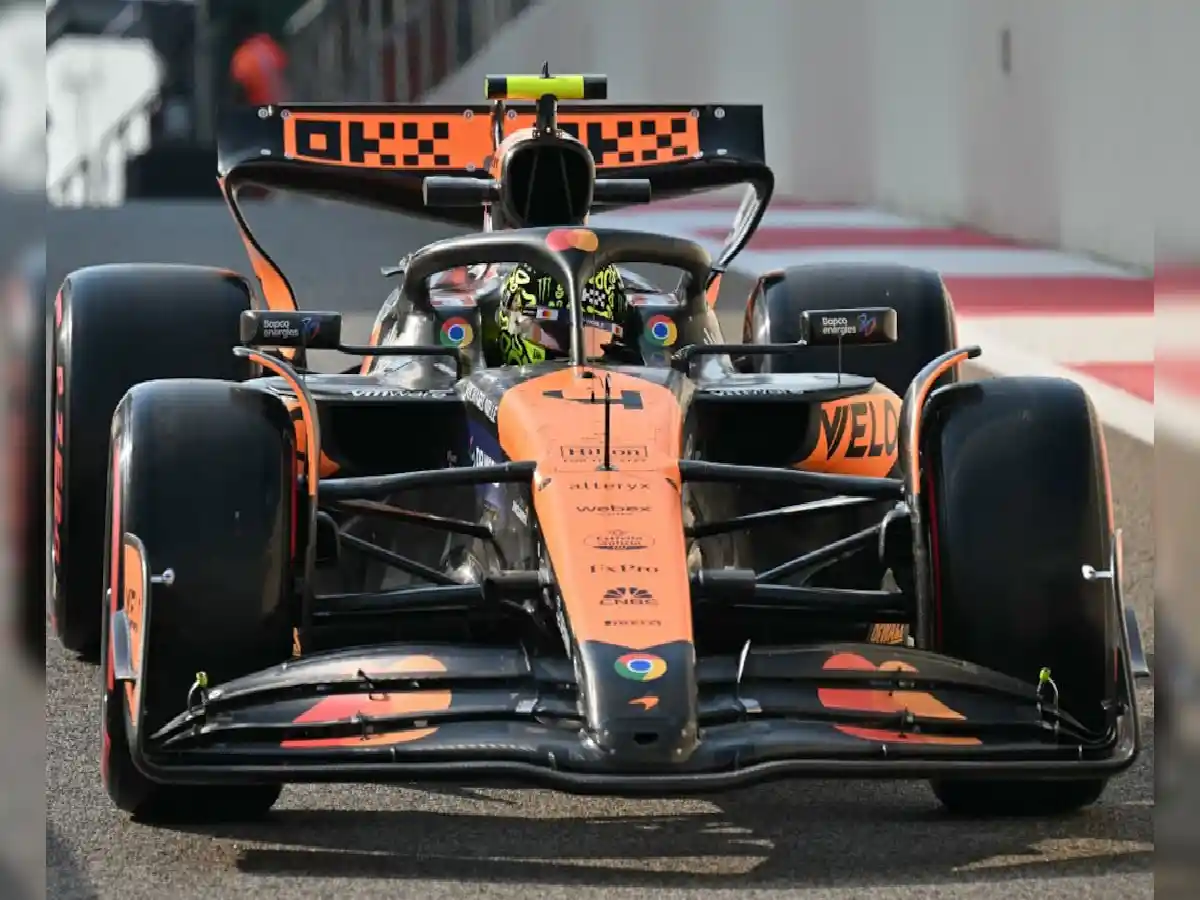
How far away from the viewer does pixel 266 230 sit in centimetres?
1922

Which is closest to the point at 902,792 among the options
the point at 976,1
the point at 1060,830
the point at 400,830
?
the point at 1060,830

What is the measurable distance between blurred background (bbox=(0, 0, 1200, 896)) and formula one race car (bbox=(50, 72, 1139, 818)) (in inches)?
10.7

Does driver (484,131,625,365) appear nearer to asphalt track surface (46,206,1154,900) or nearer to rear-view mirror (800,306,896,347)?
rear-view mirror (800,306,896,347)

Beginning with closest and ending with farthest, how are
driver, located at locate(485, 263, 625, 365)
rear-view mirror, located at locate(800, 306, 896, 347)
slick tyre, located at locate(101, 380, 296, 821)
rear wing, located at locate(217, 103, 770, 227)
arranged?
slick tyre, located at locate(101, 380, 296, 821) → rear-view mirror, located at locate(800, 306, 896, 347) → driver, located at locate(485, 263, 625, 365) → rear wing, located at locate(217, 103, 770, 227)

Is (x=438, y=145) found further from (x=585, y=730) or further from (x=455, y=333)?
(x=585, y=730)

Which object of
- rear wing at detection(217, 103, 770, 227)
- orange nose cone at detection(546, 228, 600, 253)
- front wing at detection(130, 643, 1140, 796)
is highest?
rear wing at detection(217, 103, 770, 227)

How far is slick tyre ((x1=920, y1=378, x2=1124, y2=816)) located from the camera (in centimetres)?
470

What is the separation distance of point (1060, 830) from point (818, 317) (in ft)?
4.62

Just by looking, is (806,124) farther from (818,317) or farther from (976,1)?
(818,317)

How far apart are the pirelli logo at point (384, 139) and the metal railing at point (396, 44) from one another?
67.6 feet

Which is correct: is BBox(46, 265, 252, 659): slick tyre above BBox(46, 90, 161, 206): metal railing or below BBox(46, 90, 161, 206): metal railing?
below

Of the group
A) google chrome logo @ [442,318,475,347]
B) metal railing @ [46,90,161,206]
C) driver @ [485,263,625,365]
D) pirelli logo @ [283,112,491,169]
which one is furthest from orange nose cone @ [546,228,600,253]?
metal railing @ [46,90,161,206]

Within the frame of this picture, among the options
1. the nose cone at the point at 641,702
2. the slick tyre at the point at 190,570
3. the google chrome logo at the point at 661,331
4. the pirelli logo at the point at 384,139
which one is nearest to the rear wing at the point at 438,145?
the pirelli logo at the point at 384,139

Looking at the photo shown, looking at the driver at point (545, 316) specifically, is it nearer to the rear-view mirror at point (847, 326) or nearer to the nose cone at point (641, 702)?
the rear-view mirror at point (847, 326)
